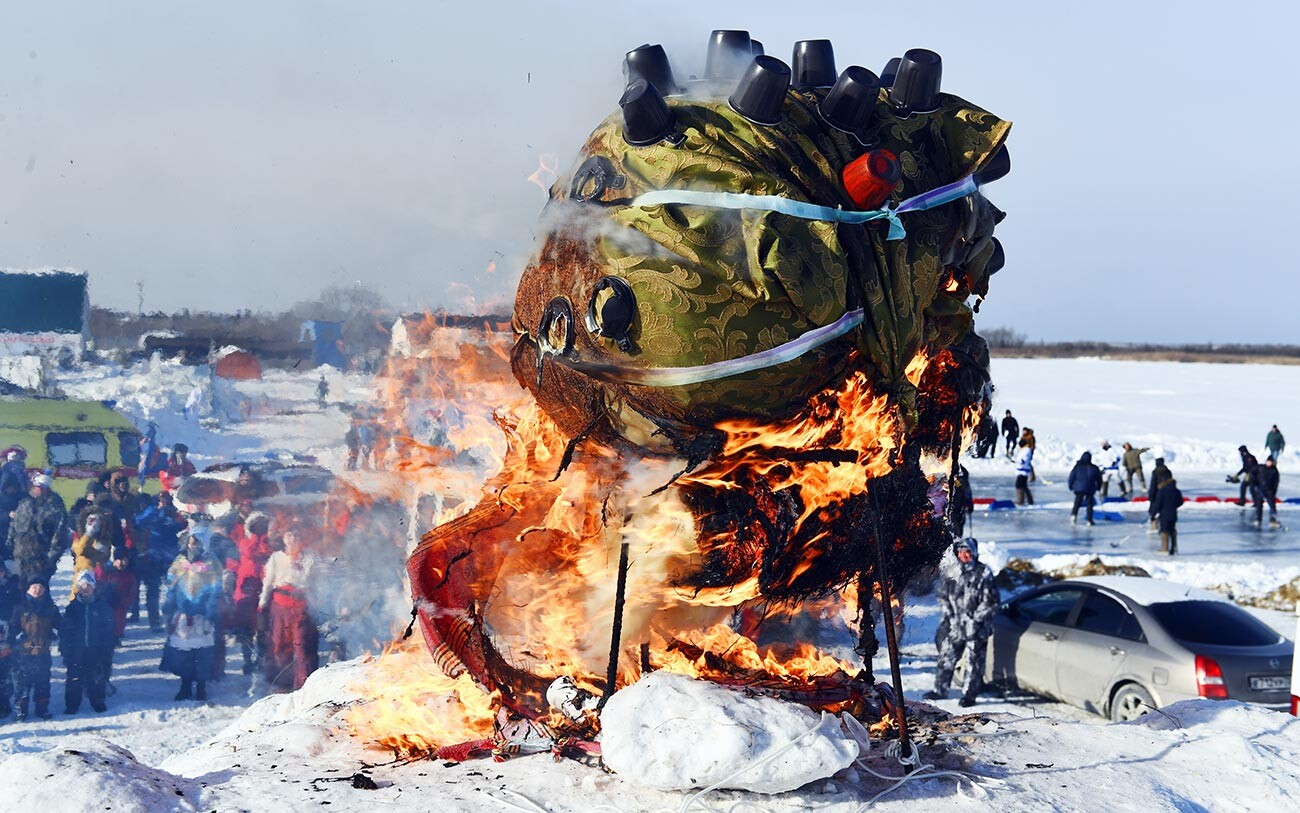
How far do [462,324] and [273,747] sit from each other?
8.29 ft

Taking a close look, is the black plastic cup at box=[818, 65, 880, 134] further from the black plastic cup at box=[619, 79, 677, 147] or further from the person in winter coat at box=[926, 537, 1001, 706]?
the person in winter coat at box=[926, 537, 1001, 706]

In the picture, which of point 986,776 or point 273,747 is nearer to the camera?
point 986,776

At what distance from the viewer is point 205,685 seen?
10.6 meters

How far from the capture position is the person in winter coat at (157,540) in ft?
37.0

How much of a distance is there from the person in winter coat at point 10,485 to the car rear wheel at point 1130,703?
10.2 meters

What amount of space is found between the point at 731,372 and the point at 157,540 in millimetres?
8456

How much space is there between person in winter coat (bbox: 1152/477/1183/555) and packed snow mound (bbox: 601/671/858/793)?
14.8 meters

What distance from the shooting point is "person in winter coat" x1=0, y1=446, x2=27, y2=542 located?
1048 cm

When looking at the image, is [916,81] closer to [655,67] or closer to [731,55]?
[731,55]

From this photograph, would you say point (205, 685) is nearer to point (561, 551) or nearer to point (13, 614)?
point (13, 614)

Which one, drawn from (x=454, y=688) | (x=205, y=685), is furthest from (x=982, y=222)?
(x=205, y=685)

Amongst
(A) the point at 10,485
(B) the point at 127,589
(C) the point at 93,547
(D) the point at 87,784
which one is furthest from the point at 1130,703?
(A) the point at 10,485

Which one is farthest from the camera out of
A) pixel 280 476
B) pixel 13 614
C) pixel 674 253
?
pixel 280 476

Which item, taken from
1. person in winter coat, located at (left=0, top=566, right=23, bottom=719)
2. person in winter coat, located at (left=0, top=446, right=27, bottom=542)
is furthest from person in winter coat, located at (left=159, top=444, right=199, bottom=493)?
person in winter coat, located at (left=0, top=566, right=23, bottom=719)
